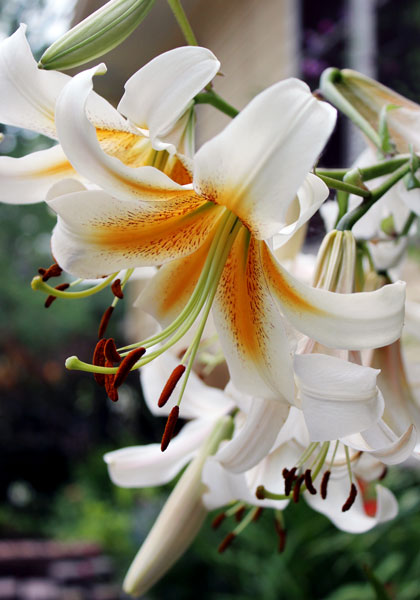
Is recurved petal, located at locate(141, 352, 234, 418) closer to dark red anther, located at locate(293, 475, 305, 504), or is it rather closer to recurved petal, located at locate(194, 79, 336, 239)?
dark red anther, located at locate(293, 475, 305, 504)

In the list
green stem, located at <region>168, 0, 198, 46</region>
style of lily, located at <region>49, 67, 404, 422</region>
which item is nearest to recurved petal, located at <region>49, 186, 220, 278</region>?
style of lily, located at <region>49, 67, 404, 422</region>

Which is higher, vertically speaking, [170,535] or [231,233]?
[231,233]

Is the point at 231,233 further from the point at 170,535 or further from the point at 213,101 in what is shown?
the point at 170,535

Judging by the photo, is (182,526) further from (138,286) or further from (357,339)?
(138,286)

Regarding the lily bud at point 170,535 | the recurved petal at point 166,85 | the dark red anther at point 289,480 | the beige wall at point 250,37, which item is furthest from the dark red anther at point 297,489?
the beige wall at point 250,37

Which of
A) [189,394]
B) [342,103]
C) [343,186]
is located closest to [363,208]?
[343,186]

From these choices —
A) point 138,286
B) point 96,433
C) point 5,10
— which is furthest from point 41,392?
point 5,10

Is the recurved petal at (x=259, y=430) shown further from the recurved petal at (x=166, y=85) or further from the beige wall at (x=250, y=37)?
the beige wall at (x=250, y=37)
